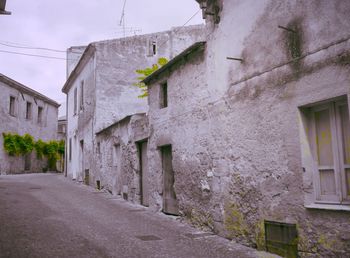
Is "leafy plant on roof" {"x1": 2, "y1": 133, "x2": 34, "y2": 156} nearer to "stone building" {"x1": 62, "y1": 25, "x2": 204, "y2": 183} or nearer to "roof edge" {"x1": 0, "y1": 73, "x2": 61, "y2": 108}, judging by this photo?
"roof edge" {"x1": 0, "y1": 73, "x2": 61, "y2": 108}

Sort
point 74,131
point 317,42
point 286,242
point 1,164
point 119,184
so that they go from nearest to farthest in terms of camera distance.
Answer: point 317,42 → point 286,242 → point 119,184 → point 74,131 → point 1,164

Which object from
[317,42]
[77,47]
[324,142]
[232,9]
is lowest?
[324,142]

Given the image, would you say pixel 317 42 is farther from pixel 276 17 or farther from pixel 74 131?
pixel 74 131

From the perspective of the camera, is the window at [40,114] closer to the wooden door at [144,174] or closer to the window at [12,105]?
the window at [12,105]

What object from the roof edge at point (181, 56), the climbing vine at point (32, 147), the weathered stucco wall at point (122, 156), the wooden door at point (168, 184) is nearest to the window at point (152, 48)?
the weathered stucco wall at point (122, 156)

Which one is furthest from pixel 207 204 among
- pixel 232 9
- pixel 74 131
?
pixel 74 131

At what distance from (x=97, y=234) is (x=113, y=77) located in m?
11.1

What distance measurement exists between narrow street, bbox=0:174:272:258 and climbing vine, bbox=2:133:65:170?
53.6 feet

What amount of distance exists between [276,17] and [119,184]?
8.87m

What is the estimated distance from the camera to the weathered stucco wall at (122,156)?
11.2m

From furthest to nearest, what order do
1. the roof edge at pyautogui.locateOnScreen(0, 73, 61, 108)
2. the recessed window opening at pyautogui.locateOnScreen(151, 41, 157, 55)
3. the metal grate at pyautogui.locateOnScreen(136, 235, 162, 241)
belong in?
1. the roof edge at pyautogui.locateOnScreen(0, 73, 61, 108)
2. the recessed window opening at pyautogui.locateOnScreen(151, 41, 157, 55)
3. the metal grate at pyautogui.locateOnScreen(136, 235, 162, 241)

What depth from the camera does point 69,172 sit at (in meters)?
22.2

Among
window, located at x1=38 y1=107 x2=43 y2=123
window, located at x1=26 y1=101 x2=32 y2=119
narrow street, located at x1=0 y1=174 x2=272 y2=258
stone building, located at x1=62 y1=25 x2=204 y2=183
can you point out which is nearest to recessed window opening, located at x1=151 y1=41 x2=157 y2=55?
stone building, located at x1=62 y1=25 x2=204 y2=183

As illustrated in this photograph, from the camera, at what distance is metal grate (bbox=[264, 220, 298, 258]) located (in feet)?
16.7
